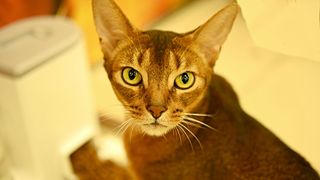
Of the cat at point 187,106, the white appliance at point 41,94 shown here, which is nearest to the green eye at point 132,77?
the cat at point 187,106

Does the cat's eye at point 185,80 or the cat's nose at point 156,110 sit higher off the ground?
the cat's eye at point 185,80

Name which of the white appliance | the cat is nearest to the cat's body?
the cat

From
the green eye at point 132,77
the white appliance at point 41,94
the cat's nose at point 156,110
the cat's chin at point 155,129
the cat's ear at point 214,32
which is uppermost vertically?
the cat's ear at point 214,32

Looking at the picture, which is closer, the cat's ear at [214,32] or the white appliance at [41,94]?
the cat's ear at [214,32]

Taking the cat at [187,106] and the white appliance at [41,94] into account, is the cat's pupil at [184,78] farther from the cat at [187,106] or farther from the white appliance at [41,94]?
the white appliance at [41,94]

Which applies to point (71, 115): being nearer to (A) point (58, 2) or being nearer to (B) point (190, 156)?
(A) point (58, 2)

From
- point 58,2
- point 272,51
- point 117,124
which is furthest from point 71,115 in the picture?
point 272,51

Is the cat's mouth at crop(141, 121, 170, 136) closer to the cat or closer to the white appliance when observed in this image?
the cat
